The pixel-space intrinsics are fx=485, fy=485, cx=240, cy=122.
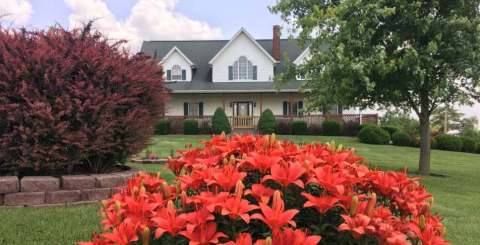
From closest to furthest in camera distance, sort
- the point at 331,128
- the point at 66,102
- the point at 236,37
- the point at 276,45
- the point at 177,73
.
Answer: the point at 66,102, the point at 331,128, the point at 236,37, the point at 177,73, the point at 276,45

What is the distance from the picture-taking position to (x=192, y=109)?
1539 inches

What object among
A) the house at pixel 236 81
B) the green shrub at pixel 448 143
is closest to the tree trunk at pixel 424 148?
the green shrub at pixel 448 143

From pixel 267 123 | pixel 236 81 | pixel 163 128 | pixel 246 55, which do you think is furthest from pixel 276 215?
pixel 236 81

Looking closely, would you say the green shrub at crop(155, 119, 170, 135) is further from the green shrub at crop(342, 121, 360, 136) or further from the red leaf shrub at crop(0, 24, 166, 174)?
the red leaf shrub at crop(0, 24, 166, 174)

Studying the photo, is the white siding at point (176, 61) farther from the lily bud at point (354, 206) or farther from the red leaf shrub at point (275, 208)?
the lily bud at point (354, 206)

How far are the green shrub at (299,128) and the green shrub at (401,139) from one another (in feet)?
22.0

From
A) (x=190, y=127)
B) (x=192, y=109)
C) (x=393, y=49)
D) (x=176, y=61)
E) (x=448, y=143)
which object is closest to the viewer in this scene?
(x=393, y=49)

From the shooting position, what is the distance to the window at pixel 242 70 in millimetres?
37312

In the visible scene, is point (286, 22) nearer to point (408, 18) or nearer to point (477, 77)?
point (408, 18)

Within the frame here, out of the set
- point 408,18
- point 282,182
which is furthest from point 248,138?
point 408,18

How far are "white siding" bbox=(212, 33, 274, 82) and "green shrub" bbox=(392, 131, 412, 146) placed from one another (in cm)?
1202

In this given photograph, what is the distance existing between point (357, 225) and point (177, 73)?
36870 mm

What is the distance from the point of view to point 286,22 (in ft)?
52.4

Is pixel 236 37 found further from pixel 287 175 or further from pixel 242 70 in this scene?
pixel 287 175
